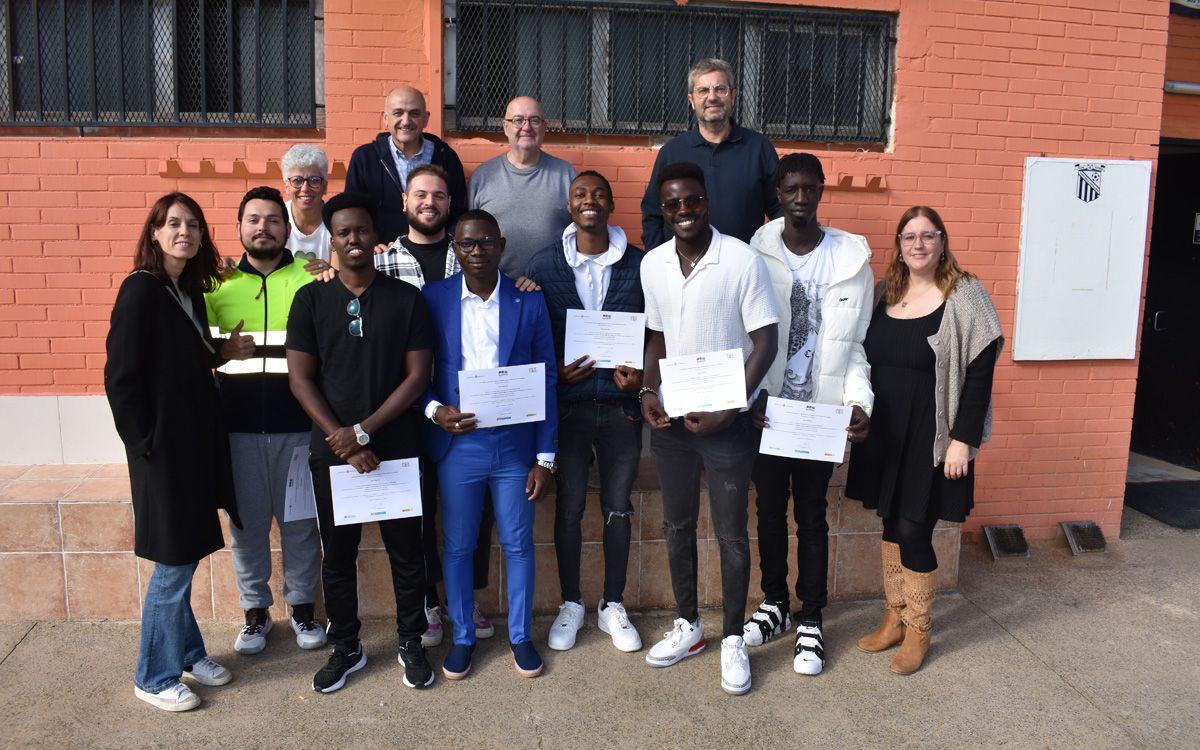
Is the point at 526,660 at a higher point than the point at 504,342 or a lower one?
lower

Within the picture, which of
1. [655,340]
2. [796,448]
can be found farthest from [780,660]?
[655,340]

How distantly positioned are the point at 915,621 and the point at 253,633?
2.92 m

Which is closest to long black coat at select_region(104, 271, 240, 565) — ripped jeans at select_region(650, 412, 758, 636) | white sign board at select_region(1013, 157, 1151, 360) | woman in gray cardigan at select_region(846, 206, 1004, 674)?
ripped jeans at select_region(650, 412, 758, 636)

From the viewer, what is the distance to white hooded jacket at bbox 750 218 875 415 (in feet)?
11.8

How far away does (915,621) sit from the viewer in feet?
12.5

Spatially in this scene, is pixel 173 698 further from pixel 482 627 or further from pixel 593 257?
pixel 593 257

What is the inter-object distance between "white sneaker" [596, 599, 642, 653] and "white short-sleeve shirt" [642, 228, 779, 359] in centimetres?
129

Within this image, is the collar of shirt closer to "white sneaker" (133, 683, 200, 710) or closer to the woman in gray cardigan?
the woman in gray cardigan

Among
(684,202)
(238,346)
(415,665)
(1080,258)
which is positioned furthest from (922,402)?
(238,346)

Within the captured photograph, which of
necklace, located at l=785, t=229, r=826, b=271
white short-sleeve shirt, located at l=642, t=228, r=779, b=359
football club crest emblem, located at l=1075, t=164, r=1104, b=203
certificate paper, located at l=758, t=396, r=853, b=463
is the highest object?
football club crest emblem, located at l=1075, t=164, r=1104, b=203

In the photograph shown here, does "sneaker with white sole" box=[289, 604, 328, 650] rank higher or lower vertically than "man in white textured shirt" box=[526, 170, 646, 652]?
lower

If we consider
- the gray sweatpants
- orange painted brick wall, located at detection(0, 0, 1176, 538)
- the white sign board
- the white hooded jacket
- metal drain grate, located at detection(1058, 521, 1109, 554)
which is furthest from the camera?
metal drain grate, located at detection(1058, 521, 1109, 554)

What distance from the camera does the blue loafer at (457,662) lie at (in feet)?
12.0

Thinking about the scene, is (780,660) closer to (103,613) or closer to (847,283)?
(847,283)
